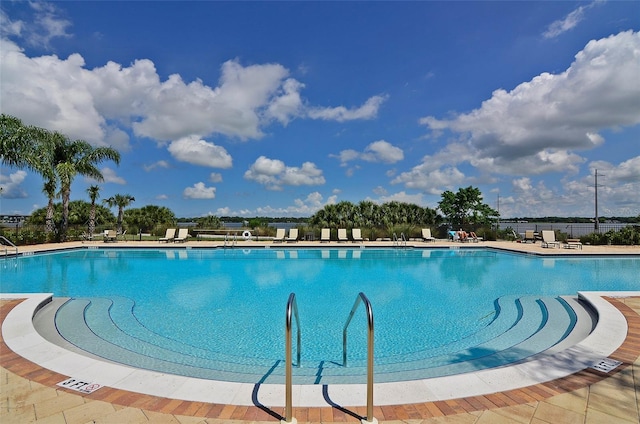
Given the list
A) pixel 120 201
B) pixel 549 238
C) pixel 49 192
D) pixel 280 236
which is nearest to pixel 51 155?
pixel 49 192

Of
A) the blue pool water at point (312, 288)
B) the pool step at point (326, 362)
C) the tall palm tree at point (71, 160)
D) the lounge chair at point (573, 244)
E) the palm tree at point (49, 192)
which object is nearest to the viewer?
the pool step at point (326, 362)

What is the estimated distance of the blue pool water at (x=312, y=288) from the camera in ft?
18.1

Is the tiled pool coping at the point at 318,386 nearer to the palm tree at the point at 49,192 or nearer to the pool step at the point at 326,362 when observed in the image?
the pool step at the point at 326,362

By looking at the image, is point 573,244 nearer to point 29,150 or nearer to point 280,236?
point 280,236

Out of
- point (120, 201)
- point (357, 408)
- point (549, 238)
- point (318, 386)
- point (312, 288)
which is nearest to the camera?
point (357, 408)

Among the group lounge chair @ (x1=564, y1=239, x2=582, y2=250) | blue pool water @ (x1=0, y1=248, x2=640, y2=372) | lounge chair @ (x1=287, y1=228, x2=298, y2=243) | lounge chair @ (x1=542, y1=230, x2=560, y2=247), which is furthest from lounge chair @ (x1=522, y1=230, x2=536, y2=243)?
lounge chair @ (x1=287, y1=228, x2=298, y2=243)

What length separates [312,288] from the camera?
29.8 ft

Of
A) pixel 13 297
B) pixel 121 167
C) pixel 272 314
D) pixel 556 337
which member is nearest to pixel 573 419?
pixel 556 337

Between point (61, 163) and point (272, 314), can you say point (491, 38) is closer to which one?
point (272, 314)

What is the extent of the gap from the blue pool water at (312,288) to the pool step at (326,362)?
0.25m

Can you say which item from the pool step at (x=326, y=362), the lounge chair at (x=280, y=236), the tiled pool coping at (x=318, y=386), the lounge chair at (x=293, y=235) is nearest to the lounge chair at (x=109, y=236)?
the lounge chair at (x=280, y=236)

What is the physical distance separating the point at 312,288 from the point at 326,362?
4566mm

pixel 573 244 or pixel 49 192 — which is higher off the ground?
pixel 49 192

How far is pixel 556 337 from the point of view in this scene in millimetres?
4883
